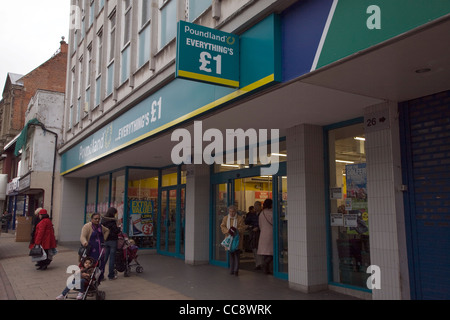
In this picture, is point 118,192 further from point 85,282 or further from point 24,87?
point 24,87

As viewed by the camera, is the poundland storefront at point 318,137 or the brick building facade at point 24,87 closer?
the poundland storefront at point 318,137

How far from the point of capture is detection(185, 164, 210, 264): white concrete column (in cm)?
1098

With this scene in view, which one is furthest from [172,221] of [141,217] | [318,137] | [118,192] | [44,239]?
[318,137]

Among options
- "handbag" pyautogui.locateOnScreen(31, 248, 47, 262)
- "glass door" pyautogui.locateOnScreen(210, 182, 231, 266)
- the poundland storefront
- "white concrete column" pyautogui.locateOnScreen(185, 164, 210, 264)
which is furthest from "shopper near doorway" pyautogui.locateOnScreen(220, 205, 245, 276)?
"handbag" pyautogui.locateOnScreen(31, 248, 47, 262)

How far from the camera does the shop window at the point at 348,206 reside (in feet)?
22.6

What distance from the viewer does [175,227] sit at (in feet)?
41.6

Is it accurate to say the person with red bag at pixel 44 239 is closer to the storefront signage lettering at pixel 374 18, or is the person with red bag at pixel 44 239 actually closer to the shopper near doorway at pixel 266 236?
the shopper near doorway at pixel 266 236

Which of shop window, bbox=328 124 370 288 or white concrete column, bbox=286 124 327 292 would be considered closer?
shop window, bbox=328 124 370 288

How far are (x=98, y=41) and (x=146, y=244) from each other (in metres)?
8.09

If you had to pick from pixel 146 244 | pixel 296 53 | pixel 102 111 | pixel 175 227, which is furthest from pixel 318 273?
pixel 102 111

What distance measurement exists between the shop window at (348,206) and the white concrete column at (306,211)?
0.20 m

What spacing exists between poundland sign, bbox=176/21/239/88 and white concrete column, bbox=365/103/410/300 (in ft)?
7.75

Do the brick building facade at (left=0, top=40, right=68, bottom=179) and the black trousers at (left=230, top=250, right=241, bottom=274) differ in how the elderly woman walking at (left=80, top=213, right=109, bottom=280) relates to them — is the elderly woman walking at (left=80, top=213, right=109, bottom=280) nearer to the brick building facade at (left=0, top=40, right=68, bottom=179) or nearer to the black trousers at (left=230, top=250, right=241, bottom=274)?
the black trousers at (left=230, top=250, right=241, bottom=274)

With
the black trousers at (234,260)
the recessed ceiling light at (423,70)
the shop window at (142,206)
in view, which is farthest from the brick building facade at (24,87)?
the recessed ceiling light at (423,70)
